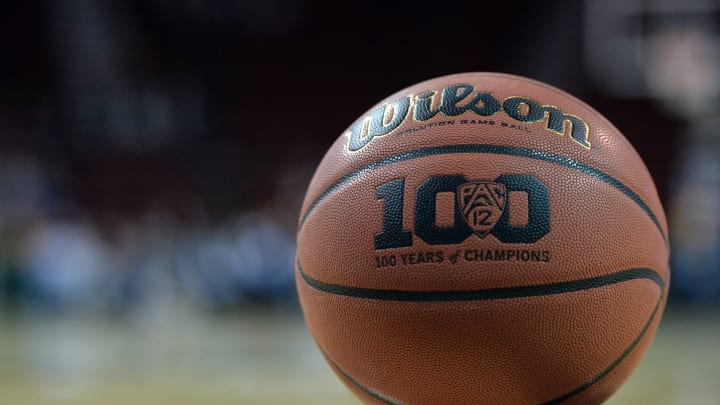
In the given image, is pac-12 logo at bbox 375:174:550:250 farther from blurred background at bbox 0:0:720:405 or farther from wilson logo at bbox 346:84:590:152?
blurred background at bbox 0:0:720:405

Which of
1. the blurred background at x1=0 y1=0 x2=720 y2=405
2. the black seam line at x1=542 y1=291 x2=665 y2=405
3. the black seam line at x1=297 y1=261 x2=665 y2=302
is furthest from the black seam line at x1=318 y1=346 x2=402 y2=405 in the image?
the blurred background at x1=0 y1=0 x2=720 y2=405

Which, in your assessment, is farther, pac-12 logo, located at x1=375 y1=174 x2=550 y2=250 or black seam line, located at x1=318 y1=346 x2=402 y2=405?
black seam line, located at x1=318 y1=346 x2=402 y2=405

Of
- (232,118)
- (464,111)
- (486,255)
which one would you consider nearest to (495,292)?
(486,255)

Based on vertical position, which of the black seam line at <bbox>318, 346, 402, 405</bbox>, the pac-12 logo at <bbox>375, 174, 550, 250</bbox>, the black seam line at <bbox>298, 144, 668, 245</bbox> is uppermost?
the black seam line at <bbox>298, 144, 668, 245</bbox>

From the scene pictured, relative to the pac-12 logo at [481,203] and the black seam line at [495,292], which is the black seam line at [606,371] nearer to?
the black seam line at [495,292]

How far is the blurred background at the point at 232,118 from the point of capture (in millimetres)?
7672

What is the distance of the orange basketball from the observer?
138 centimetres

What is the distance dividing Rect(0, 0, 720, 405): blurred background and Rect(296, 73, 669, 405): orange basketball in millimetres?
5056

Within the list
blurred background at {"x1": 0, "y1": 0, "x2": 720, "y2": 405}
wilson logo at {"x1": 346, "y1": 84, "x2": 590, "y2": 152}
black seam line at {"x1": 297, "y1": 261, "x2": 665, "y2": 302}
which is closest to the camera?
black seam line at {"x1": 297, "y1": 261, "x2": 665, "y2": 302}

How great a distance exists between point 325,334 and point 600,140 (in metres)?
0.63

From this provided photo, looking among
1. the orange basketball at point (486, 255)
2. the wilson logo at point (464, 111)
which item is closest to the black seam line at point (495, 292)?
the orange basketball at point (486, 255)

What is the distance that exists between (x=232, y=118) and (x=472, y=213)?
8470 mm

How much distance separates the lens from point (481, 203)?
1.39 metres

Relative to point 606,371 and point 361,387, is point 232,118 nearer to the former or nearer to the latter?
point 361,387
